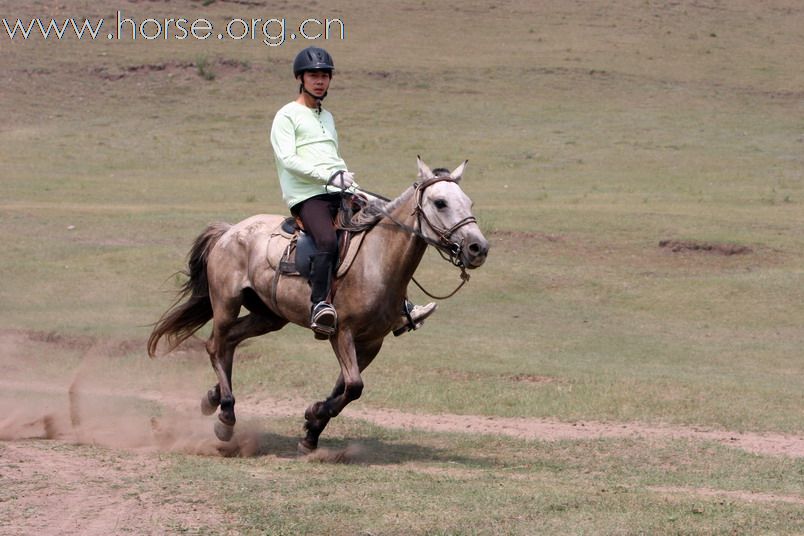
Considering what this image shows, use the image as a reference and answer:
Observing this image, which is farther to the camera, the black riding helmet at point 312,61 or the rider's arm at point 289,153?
the black riding helmet at point 312,61

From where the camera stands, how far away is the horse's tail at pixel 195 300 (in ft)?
33.9

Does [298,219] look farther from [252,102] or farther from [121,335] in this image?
[252,102]

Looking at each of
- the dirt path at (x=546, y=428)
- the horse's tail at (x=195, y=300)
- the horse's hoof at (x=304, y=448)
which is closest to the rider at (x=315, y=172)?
the horse's hoof at (x=304, y=448)

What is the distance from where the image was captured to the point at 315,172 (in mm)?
8844

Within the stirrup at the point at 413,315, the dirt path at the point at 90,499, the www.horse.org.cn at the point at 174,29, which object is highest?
the www.horse.org.cn at the point at 174,29

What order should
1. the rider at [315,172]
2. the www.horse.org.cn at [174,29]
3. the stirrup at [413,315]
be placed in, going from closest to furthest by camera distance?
the rider at [315,172] → the stirrup at [413,315] → the www.horse.org.cn at [174,29]

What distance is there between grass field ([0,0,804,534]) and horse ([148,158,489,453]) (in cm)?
63

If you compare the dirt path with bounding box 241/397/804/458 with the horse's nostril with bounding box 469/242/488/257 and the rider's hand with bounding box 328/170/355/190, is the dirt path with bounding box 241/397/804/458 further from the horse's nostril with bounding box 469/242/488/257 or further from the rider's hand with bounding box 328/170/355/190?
the rider's hand with bounding box 328/170/355/190

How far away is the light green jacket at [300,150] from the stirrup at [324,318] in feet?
2.86

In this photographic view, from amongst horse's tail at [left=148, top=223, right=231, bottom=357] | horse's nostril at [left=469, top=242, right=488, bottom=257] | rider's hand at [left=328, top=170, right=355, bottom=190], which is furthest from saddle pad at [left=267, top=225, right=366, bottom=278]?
horse's nostril at [left=469, top=242, right=488, bottom=257]

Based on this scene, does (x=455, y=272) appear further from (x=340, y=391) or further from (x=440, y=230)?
(x=440, y=230)

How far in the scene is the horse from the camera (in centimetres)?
842

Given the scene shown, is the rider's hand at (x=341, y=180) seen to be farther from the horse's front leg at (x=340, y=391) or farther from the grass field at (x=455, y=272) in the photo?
the grass field at (x=455, y=272)

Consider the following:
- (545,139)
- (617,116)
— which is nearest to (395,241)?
(545,139)
